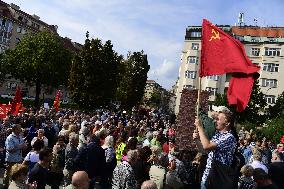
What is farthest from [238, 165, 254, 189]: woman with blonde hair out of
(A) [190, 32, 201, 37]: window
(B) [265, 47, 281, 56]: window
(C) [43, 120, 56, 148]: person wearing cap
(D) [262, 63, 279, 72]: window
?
(A) [190, 32, 201, 37]: window

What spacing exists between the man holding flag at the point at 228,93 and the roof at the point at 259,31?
2831 inches

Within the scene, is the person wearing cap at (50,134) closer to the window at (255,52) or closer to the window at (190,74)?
the window at (255,52)

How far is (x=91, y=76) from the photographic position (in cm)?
5053

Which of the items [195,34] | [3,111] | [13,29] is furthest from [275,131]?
[13,29]

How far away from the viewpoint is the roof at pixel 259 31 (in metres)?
76.7

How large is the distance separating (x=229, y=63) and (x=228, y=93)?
539mm

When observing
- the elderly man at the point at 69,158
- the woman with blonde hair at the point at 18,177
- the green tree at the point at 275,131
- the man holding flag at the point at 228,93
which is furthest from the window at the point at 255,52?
the woman with blonde hair at the point at 18,177

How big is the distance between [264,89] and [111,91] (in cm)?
3161

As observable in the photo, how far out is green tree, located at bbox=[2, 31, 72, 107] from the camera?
7044cm

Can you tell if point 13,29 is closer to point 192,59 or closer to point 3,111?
point 192,59

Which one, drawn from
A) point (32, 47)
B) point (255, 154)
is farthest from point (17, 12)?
point (255, 154)

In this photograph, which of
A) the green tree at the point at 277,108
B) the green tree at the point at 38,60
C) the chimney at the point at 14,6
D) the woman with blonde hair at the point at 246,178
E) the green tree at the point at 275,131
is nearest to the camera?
the woman with blonde hair at the point at 246,178

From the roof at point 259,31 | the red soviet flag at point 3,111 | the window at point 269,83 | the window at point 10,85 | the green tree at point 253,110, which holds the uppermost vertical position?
the roof at point 259,31

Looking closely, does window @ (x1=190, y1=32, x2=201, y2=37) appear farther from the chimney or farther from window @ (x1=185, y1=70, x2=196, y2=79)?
the chimney
